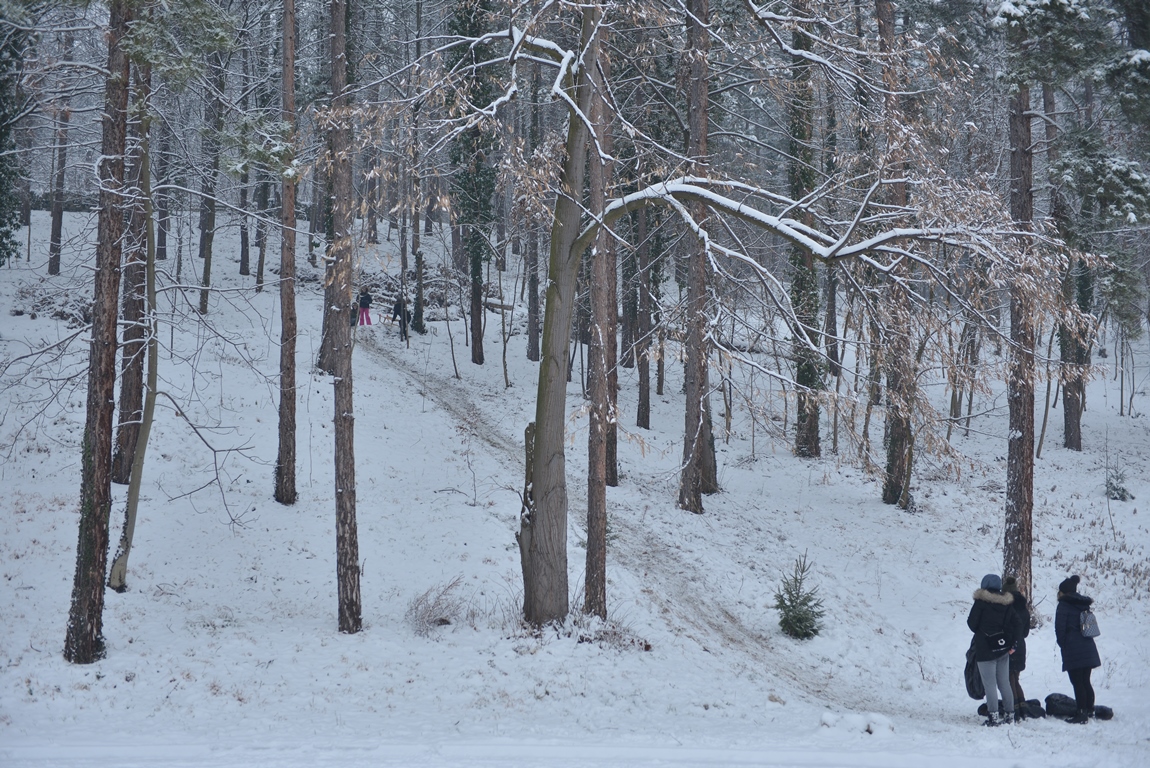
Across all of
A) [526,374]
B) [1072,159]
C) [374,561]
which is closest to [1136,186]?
[1072,159]

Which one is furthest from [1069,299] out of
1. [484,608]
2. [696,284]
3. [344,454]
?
[344,454]

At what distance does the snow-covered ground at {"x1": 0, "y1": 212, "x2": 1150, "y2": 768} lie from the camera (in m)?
7.13

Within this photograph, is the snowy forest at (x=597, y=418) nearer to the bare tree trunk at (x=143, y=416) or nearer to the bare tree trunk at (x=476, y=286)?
the bare tree trunk at (x=143, y=416)

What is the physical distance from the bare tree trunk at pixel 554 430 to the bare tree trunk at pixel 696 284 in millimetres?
1596

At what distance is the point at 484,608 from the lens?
10.9m

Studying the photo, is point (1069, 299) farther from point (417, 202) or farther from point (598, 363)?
point (417, 202)

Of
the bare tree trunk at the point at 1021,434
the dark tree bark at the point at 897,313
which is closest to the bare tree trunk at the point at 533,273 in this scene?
the bare tree trunk at the point at 1021,434

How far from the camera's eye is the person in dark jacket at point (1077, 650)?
26.5ft

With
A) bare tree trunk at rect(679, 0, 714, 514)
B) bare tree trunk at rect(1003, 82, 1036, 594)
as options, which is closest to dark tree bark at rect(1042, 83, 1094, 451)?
bare tree trunk at rect(1003, 82, 1036, 594)

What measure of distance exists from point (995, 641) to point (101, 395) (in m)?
10.3

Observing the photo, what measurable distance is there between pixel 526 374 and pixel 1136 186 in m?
19.6

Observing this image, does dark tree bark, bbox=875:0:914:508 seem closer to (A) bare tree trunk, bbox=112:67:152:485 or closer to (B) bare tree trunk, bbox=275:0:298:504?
(B) bare tree trunk, bbox=275:0:298:504

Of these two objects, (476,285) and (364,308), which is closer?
(476,285)

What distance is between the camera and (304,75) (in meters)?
32.1
